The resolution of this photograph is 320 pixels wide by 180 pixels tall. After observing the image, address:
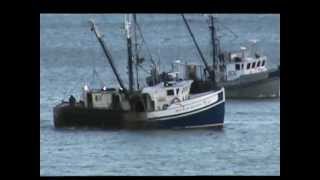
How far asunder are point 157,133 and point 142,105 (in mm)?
191

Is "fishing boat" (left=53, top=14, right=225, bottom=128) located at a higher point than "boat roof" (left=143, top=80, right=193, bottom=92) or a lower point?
lower

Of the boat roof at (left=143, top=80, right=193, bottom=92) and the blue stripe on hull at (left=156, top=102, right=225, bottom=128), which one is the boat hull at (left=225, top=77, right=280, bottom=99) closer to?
the blue stripe on hull at (left=156, top=102, right=225, bottom=128)

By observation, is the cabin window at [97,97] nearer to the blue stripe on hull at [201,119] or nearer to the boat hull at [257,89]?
the blue stripe on hull at [201,119]

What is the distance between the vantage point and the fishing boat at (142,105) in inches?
289

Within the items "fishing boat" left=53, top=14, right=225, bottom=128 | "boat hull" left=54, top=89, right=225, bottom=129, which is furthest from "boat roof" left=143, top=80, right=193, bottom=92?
"boat hull" left=54, top=89, right=225, bottom=129

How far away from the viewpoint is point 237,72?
298 inches

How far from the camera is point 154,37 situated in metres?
7.40

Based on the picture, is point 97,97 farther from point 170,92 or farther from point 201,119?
point 201,119

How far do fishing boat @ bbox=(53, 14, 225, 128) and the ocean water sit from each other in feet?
0.17

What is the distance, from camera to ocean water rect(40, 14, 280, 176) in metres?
7.16

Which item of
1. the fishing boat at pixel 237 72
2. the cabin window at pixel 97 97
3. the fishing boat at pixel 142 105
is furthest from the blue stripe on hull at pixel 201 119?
the cabin window at pixel 97 97

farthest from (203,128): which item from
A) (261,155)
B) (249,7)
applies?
(249,7)

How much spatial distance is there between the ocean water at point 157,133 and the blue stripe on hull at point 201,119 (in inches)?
1.8
